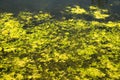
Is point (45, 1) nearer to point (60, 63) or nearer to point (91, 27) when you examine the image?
point (91, 27)

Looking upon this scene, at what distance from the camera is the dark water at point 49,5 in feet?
33.5

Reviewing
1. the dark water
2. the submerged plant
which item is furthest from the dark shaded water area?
the submerged plant

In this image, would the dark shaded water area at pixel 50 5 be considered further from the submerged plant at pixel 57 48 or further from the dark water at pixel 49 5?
the submerged plant at pixel 57 48

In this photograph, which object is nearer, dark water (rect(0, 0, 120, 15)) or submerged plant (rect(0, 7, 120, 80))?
submerged plant (rect(0, 7, 120, 80))

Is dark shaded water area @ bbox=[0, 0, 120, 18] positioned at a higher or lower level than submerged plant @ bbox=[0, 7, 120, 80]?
higher

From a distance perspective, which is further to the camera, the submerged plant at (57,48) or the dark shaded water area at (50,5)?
the dark shaded water area at (50,5)

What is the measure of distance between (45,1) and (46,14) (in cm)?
136

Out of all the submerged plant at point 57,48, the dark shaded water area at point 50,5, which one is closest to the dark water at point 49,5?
the dark shaded water area at point 50,5

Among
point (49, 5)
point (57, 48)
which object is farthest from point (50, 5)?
point (57, 48)

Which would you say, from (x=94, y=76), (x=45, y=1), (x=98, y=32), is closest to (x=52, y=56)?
(x=94, y=76)

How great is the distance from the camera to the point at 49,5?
1065cm

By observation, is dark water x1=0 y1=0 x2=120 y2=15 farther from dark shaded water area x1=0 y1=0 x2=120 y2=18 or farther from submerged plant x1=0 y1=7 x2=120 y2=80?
submerged plant x1=0 y1=7 x2=120 y2=80

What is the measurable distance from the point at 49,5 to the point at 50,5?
0.05 m

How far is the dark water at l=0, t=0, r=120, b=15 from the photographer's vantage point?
33.5 feet
